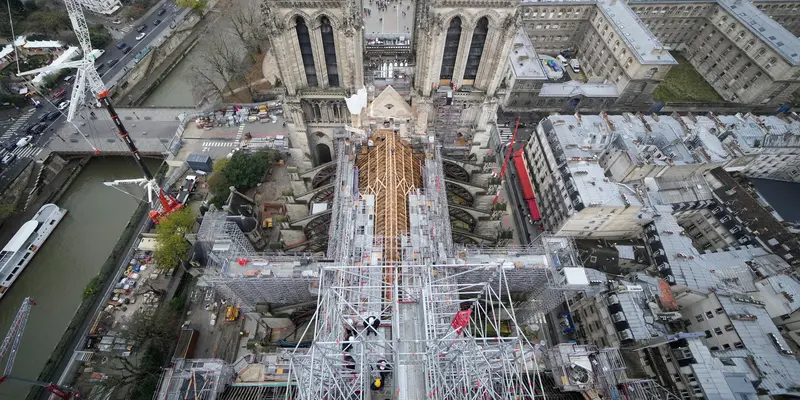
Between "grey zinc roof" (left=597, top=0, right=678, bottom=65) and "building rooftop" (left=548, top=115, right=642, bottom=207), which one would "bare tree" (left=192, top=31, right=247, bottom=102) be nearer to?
"building rooftop" (left=548, top=115, right=642, bottom=207)

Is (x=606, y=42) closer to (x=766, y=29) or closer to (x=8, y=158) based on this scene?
(x=766, y=29)

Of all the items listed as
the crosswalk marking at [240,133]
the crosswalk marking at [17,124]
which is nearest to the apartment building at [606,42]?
the crosswalk marking at [240,133]

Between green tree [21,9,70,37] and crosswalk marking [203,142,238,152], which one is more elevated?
green tree [21,9,70,37]

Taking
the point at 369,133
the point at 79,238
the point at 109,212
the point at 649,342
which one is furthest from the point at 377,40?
the point at 649,342

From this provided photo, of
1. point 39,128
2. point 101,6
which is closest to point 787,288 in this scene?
point 39,128

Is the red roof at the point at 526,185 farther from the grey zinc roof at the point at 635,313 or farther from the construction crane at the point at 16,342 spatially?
the construction crane at the point at 16,342

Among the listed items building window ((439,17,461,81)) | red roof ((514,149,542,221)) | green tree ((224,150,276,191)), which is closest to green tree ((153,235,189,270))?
green tree ((224,150,276,191))
